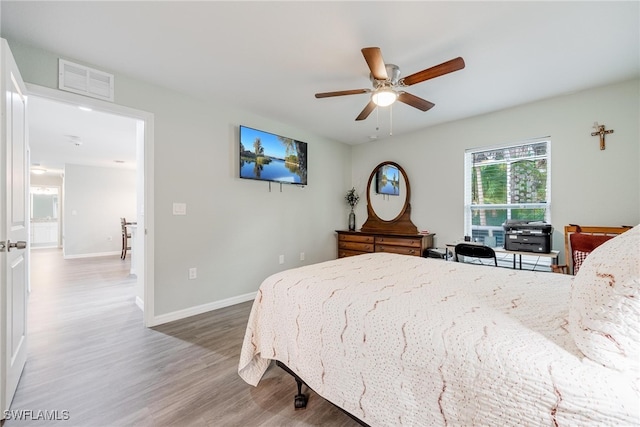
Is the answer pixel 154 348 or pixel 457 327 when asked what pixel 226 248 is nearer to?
pixel 154 348

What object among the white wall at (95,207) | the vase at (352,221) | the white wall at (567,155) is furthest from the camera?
the white wall at (95,207)

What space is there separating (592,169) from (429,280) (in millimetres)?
2606

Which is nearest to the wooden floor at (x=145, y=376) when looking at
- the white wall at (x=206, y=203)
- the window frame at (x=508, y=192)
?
the white wall at (x=206, y=203)

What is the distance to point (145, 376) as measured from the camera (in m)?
1.79

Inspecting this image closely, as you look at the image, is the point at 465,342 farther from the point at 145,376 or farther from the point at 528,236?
the point at 528,236

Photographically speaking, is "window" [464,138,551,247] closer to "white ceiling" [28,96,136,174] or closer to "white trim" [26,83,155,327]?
"white trim" [26,83,155,327]

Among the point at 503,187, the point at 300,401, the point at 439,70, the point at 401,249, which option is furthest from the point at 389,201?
the point at 300,401

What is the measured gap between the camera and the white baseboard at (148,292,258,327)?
8.69ft

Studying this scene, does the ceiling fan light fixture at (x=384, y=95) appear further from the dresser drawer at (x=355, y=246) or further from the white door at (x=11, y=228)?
the dresser drawer at (x=355, y=246)

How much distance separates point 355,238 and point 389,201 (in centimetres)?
84

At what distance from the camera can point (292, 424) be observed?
4.52 ft

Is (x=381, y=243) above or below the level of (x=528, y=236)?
below

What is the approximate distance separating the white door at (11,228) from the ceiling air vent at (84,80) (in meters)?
0.37

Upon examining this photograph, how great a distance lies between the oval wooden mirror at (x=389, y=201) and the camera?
4.11m
